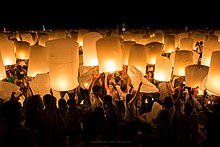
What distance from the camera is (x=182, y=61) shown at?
5.88m

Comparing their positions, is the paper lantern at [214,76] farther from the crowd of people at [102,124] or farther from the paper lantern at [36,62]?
the paper lantern at [36,62]

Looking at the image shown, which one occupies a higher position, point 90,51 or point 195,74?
point 90,51

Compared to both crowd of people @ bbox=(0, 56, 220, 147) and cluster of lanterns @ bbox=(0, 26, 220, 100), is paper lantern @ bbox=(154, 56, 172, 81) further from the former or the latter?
crowd of people @ bbox=(0, 56, 220, 147)

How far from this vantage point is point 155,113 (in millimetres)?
4562

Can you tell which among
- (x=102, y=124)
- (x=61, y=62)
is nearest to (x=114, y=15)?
(x=61, y=62)

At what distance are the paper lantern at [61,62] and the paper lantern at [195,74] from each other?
2093 millimetres

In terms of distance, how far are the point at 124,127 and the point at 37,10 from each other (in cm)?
1770

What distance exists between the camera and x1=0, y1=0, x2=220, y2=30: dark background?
21.2 metres

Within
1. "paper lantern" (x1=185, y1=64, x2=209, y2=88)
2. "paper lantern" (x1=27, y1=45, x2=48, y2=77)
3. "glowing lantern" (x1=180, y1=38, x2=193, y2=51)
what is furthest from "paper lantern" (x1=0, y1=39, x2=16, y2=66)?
"glowing lantern" (x1=180, y1=38, x2=193, y2=51)

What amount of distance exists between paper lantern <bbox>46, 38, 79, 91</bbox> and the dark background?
16931mm

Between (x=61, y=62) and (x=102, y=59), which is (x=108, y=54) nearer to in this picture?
(x=102, y=59)

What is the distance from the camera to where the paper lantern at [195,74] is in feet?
16.1

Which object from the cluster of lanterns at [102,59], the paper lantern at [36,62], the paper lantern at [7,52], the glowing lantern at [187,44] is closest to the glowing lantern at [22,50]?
the cluster of lanterns at [102,59]

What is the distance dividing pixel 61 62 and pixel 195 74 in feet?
7.71
